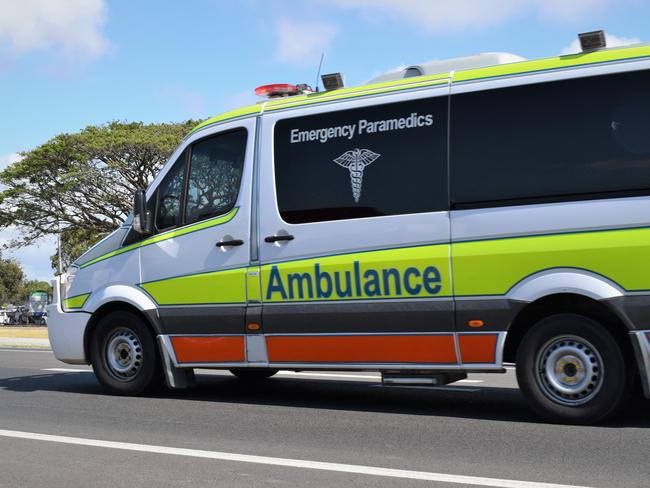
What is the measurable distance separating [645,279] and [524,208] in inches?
40.2

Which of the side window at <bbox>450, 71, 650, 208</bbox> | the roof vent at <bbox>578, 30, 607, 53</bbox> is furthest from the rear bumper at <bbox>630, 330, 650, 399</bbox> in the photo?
A: the roof vent at <bbox>578, 30, 607, 53</bbox>

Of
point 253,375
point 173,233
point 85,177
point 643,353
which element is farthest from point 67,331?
point 85,177

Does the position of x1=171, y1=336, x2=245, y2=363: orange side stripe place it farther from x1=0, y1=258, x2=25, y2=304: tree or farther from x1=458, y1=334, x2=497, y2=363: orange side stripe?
x1=0, y1=258, x2=25, y2=304: tree

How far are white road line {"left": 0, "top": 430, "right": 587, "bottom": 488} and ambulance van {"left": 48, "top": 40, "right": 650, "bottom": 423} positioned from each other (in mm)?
1922

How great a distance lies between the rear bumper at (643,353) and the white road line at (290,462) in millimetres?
1885

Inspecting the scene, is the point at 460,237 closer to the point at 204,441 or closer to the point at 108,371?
the point at 204,441

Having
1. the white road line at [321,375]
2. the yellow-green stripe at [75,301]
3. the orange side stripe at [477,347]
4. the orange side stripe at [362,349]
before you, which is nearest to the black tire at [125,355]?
the yellow-green stripe at [75,301]

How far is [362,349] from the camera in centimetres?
734

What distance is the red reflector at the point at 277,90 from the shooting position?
841cm

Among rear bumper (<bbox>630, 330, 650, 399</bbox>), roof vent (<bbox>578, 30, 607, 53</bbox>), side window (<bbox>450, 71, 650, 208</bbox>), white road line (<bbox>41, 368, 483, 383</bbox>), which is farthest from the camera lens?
white road line (<bbox>41, 368, 483, 383</bbox>)

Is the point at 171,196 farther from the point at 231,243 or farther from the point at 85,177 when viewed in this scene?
the point at 85,177

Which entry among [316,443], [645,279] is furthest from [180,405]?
[645,279]

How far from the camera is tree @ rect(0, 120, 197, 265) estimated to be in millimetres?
Result: 36906

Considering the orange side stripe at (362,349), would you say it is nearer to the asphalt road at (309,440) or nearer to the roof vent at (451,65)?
the asphalt road at (309,440)
